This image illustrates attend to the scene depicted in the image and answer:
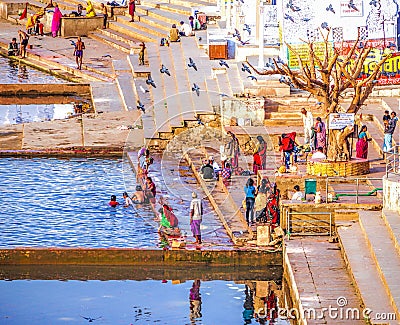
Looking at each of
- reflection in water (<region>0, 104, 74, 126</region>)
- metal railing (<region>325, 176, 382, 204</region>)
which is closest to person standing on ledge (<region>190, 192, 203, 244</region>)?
metal railing (<region>325, 176, 382, 204</region>)

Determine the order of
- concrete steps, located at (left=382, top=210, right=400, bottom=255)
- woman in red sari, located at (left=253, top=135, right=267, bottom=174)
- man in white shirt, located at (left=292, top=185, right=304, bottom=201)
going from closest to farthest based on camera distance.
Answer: concrete steps, located at (left=382, top=210, right=400, bottom=255) → man in white shirt, located at (left=292, top=185, right=304, bottom=201) → woman in red sari, located at (left=253, top=135, right=267, bottom=174)

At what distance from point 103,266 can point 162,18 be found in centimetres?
2529

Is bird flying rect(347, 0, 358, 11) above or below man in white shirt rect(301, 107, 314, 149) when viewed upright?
above

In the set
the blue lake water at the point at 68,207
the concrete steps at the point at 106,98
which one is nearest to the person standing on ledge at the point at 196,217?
the blue lake water at the point at 68,207

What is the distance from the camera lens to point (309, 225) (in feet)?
88.5

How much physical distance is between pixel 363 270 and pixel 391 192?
2.46 meters

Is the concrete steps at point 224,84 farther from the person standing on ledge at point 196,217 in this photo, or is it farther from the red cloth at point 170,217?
the person standing on ledge at point 196,217

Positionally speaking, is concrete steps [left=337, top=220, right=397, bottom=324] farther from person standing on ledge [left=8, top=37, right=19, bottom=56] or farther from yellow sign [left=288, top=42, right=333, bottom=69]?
person standing on ledge [left=8, top=37, right=19, bottom=56]

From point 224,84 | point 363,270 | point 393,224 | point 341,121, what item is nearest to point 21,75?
point 224,84

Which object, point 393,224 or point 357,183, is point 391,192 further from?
point 357,183

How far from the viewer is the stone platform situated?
29.4 meters

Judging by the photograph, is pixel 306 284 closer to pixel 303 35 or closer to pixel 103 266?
pixel 103 266

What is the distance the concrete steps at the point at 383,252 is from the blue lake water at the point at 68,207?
4055 millimetres

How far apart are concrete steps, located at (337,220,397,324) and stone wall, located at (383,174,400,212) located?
0.38 m
